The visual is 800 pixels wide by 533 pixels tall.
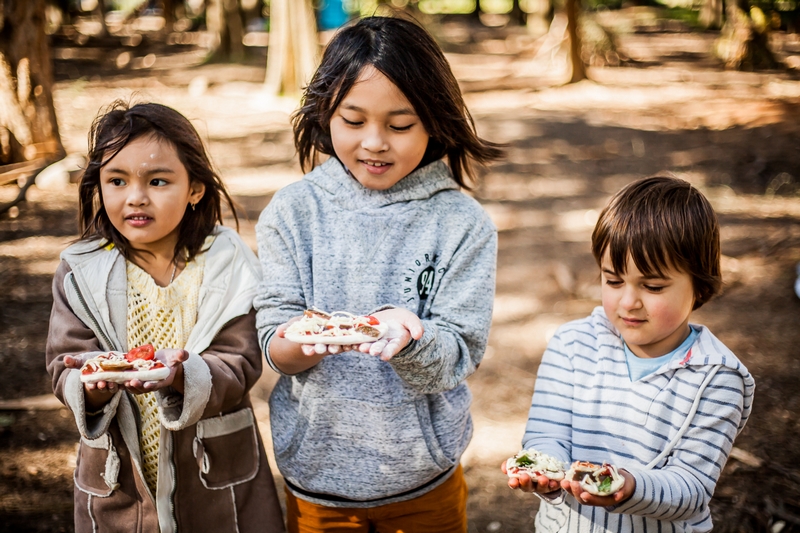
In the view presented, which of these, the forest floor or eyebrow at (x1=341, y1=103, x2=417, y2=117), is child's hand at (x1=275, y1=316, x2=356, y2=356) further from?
the forest floor

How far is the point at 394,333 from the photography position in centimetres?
171

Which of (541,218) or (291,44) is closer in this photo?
(541,218)

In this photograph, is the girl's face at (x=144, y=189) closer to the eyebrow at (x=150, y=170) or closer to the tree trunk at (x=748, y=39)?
the eyebrow at (x=150, y=170)

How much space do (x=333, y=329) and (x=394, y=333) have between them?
0.15m

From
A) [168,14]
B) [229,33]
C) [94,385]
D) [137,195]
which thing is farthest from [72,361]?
[168,14]

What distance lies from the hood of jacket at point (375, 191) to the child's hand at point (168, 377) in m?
0.59

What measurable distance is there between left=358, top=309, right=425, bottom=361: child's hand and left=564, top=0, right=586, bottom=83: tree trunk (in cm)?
1117

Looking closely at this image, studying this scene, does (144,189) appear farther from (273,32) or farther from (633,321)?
(273,32)

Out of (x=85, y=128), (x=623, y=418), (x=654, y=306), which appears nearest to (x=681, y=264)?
(x=654, y=306)

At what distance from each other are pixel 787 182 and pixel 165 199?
7.07 meters

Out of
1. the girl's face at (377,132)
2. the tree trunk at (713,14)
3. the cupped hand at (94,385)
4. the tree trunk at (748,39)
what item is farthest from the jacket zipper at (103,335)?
the tree trunk at (713,14)

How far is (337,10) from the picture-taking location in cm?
2112

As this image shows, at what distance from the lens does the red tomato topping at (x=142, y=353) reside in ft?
6.03

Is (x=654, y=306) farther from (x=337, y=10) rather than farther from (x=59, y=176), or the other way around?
(x=337, y=10)
